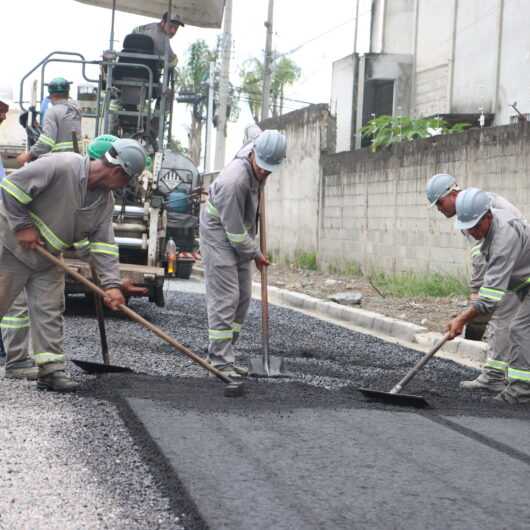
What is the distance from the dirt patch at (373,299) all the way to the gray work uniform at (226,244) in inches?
159

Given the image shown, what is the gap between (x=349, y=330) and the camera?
1073 centimetres

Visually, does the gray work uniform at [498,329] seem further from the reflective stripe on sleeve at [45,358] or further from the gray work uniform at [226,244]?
the reflective stripe on sleeve at [45,358]

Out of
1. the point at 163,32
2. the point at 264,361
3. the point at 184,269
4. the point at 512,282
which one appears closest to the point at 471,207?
the point at 512,282

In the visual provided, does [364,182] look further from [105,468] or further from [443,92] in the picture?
[105,468]

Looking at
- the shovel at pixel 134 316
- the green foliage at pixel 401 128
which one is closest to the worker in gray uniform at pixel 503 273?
the shovel at pixel 134 316

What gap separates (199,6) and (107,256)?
19.7 feet

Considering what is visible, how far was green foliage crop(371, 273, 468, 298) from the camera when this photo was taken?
12.4 metres

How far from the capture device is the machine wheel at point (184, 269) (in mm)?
16328

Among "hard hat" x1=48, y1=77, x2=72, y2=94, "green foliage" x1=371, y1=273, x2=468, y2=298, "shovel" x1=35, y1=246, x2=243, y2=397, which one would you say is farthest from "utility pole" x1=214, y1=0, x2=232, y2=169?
"shovel" x1=35, y1=246, x2=243, y2=397

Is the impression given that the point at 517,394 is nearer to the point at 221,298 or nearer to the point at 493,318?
the point at 493,318

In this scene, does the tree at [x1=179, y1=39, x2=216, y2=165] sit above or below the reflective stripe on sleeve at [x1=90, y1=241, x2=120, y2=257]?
above

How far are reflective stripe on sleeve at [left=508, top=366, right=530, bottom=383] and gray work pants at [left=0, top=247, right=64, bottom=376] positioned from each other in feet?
9.43

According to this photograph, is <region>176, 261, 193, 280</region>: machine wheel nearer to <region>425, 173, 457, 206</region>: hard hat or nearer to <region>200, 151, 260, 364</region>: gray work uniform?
<region>200, 151, 260, 364</region>: gray work uniform

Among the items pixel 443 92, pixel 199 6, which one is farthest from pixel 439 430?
pixel 443 92
